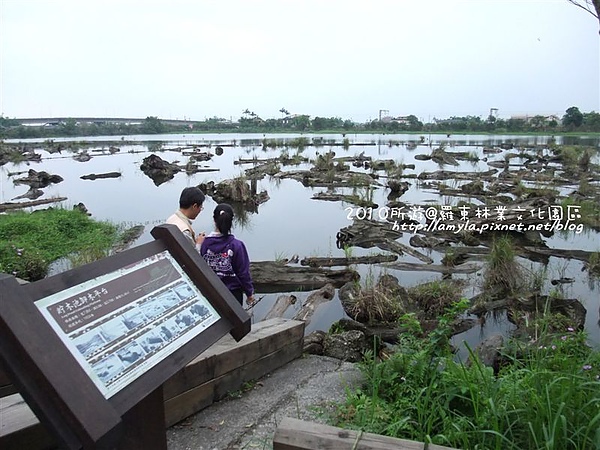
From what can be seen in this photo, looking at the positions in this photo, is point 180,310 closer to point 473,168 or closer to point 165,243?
point 165,243

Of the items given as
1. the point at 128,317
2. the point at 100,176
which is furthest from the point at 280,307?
the point at 100,176

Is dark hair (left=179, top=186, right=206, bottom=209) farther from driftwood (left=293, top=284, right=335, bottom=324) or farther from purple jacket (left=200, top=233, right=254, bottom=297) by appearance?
driftwood (left=293, top=284, right=335, bottom=324)

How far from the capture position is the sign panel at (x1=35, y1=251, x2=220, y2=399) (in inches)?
54.6

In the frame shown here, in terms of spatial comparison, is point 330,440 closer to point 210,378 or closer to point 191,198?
point 210,378

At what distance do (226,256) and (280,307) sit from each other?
2.66 meters

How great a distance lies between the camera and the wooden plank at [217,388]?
262 cm

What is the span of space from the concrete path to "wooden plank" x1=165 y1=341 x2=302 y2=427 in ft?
0.14

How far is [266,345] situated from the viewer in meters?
3.33

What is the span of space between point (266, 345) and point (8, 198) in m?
17.1

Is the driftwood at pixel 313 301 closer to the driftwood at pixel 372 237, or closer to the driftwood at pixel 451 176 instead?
the driftwood at pixel 372 237

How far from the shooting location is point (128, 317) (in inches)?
62.5

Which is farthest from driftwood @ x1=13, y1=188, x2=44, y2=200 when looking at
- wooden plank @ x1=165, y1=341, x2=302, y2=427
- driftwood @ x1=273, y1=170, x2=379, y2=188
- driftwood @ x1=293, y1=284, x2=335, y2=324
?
wooden plank @ x1=165, y1=341, x2=302, y2=427

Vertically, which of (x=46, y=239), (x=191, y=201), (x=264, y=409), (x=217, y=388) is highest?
(x=191, y=201)

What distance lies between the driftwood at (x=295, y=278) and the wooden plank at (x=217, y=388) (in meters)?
3.79
